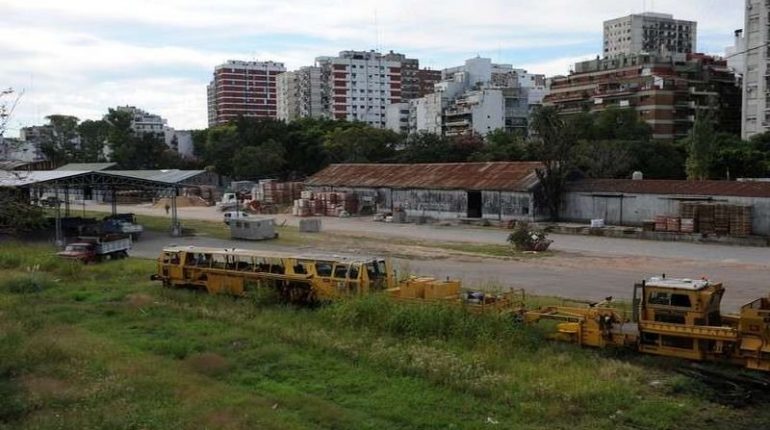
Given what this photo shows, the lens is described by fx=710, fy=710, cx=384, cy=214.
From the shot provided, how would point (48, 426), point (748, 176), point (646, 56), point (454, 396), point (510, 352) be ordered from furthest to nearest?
point (646, 56), point (748, 176), point (510, 352), point (454, 396), point (48, 426)

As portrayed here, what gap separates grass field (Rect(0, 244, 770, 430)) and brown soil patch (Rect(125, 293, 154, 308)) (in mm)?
728

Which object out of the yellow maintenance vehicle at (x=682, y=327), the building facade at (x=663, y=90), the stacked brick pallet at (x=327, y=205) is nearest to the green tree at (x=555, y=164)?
the stacked brick pallet at (x=327, y=205)

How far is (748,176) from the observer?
55.6 meters

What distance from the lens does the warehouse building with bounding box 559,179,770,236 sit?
1331 inches

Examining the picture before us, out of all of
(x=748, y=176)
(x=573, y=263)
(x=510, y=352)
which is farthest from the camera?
(x=748, y=176)

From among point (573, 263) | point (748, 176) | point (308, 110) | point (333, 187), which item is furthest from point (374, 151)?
point (308, 110)

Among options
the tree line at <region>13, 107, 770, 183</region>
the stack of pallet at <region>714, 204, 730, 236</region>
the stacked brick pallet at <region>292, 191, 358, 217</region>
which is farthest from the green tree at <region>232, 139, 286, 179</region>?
the stack of pallet at <region>714, 204, 730, 236</region>

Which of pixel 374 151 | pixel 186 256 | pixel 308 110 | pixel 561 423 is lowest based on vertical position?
pixel 561 423

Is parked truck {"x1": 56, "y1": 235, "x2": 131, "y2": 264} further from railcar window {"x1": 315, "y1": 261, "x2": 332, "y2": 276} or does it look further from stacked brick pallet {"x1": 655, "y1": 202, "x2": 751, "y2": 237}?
stacked brick pallet {"x1": 655, "y1": 202, "x2": 751, "y2": 237}

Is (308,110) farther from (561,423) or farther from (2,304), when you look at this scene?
(561,423)

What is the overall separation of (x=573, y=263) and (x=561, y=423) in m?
18.1

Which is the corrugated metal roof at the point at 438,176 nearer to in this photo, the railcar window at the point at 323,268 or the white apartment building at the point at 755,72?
the railcar window at the point at 323,268

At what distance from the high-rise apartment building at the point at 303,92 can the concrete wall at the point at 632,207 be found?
105041 mm

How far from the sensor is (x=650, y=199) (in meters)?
37.9
